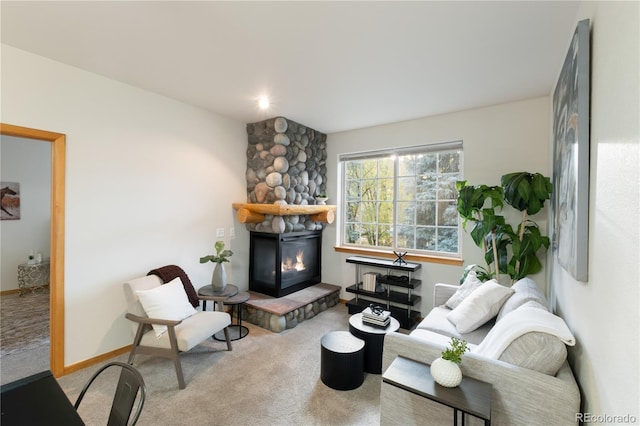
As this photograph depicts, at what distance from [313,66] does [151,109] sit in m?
1.95

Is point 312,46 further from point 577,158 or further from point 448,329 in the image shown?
point 448,329

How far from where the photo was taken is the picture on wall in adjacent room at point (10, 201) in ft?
15.3

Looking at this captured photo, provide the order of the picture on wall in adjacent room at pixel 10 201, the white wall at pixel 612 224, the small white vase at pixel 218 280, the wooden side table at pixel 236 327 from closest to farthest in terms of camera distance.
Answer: the white wall at pixel 612 224, the wooden side table at pixel 236 327, the small white vase at pixel 218 280, the picture on wall in adjacent room at pixel 10 201

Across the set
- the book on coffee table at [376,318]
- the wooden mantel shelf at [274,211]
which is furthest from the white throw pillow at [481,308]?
the wooden mantel shelf at [274,211]

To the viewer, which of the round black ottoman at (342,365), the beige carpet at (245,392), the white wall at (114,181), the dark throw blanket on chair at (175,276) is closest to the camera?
the beige carpet at (245,392)

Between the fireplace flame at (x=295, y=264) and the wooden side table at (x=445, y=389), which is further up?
the fireplace flame at (x=295, y=264)

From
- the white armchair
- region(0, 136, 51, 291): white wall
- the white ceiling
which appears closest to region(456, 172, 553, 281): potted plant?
the white ceiling

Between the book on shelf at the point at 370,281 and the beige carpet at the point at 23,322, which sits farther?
the book on shelf at the point at 370,281

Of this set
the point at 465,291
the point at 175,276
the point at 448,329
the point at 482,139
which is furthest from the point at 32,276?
the point at 482,139

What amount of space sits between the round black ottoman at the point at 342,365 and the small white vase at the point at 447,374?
100 centimetres

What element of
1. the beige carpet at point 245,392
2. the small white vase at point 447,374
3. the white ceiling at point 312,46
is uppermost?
the white ceiling at point 312,46

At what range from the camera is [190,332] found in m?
2.44

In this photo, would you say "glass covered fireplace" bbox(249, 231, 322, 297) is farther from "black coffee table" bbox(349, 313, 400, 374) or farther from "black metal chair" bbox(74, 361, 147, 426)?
"black metal chair" bbox(74, 361, 147, 426)

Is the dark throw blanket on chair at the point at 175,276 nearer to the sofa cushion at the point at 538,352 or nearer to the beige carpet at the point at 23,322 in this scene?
the beige carpet at the point at 23,322
